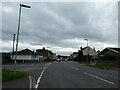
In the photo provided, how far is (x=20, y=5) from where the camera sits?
24.0 metres

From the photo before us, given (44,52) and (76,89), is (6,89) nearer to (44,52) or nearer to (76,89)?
(76,89)

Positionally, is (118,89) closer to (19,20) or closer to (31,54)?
(19,20)

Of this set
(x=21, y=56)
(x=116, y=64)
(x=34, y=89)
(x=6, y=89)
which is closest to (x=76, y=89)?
(x=34, y=89)

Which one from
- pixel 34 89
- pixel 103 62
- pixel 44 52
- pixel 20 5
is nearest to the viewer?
pixel 34 89

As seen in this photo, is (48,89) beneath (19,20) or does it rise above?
beneath

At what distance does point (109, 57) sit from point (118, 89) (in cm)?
4926

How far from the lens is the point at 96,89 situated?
12.9 m

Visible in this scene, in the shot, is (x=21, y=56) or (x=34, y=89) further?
(x=21, y=56)

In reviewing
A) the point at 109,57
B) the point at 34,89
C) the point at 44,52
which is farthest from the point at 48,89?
the point at 44,52

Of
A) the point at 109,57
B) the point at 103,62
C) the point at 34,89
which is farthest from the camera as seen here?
the point at 103,62

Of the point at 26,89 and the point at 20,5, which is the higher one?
the point at 20,5

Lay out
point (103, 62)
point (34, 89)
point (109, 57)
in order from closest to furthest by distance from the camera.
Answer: point (34, 89) < point (109, 57) < point (103, 62)

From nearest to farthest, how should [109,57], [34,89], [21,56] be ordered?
[34,89] < [109,57] < [21,56]

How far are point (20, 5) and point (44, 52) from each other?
162243 mm
